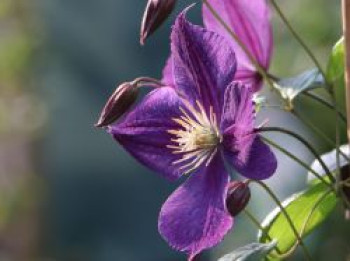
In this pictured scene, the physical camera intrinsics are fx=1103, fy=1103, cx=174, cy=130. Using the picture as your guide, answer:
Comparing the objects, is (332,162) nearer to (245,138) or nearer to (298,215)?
(298,215)

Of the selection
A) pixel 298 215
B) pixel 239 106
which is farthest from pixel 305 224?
pixel 239 106

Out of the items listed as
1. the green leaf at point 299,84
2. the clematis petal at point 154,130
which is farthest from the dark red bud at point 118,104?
the green leaf at point 299,84

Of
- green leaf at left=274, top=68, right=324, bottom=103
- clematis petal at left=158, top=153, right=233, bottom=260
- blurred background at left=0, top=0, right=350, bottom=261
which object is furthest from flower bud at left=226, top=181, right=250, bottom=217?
blurred background at left=0, top=0, right=350, bottom=261

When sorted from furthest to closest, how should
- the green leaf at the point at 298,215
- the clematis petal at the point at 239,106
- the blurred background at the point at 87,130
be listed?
the blurred background at the point at 87,130, the green leaf at the point at 298,215, the clematis petal at the point at 239,106

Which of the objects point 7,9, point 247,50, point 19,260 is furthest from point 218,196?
point 19,260

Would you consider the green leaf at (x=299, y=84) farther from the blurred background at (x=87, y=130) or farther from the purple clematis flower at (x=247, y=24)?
the blurred background at (x=87, y=130)

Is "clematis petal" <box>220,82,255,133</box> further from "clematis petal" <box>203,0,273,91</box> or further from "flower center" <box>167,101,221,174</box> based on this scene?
"clematis petal" <box>203,0,273,91</box>

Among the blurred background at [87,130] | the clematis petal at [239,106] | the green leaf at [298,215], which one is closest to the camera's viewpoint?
the clematis petal at [239,106]

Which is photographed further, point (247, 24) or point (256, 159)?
point (247, 24)
